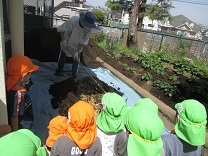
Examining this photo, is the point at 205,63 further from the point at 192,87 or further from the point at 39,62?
the point at 39,62

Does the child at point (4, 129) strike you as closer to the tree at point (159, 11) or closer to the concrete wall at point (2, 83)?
the concrete wall at point (2, 83)

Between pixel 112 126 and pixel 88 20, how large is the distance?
11.4ft

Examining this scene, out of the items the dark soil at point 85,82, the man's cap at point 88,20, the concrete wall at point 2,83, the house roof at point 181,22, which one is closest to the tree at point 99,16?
the dark soil at point 85,82

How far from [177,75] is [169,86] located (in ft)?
4.90

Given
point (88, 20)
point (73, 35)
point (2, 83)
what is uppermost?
point (88, 20)

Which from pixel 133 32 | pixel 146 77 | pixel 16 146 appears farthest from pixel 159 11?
pixel 16 146

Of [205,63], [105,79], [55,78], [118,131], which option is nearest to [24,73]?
[118,131]

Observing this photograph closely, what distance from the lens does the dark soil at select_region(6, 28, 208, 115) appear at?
15.3ft

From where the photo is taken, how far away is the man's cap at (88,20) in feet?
16.0

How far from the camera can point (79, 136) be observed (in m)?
1.75

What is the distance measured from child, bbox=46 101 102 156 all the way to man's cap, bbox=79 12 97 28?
340cm

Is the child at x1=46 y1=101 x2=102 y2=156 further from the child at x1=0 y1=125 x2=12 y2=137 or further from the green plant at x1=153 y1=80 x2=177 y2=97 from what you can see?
the green plant at x1=153 y1=80 x2=177 y2=97

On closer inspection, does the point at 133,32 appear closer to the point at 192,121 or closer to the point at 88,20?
the point at 88,20

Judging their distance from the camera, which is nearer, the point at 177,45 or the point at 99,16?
the point at 177,45
